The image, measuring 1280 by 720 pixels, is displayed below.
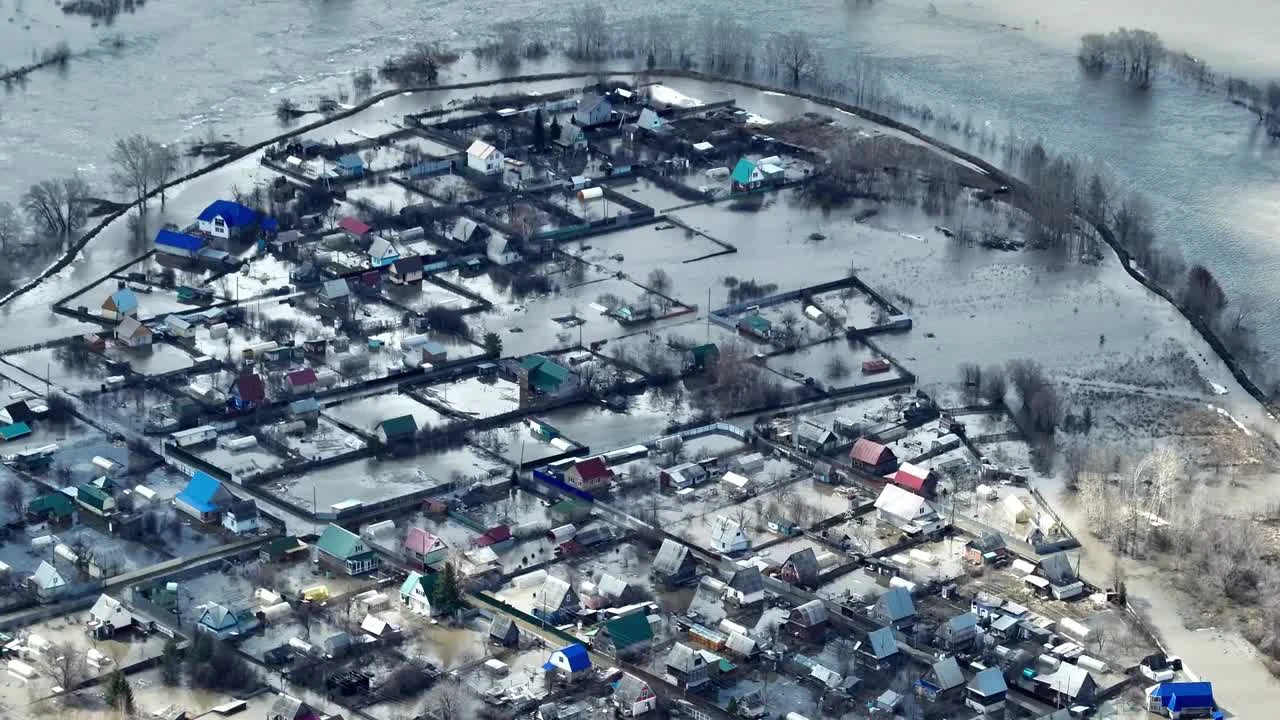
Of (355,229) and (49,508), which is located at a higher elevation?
(355,229)

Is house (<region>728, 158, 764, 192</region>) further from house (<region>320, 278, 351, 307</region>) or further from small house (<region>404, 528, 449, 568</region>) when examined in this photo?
small house (<region>404, 528, 449, 568</region>)

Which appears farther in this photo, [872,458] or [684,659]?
[872,458]

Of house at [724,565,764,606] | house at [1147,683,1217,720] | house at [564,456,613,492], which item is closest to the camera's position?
house at [1147,683,1217,720]

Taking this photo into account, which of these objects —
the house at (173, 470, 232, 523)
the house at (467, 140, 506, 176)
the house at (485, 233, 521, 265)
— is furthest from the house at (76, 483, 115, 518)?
the house at (467, 140, 506, 176)

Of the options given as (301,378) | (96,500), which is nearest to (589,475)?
(301,378)

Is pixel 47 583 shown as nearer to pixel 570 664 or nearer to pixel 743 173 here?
pixel 570 664

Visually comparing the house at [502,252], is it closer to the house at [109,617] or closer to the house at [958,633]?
the house at [109,617]
